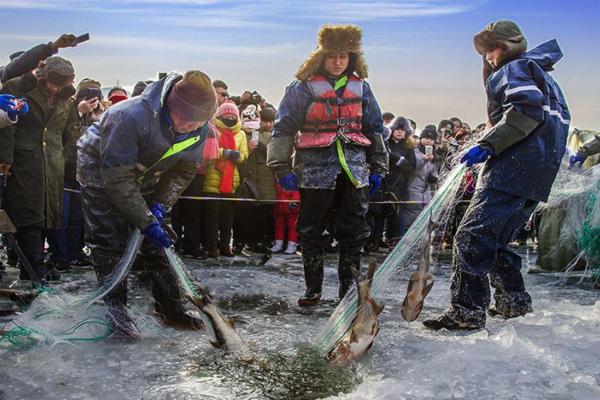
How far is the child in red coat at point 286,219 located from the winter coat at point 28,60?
164 inches

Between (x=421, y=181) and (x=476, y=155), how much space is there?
6.24m

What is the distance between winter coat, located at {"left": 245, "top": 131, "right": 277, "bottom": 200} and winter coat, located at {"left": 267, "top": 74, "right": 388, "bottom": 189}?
356 centimetres

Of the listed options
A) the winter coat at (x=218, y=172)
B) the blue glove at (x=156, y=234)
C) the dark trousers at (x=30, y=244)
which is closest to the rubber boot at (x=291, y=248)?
the winter coat at (x=218, y=172)

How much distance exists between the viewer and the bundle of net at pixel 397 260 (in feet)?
13.3

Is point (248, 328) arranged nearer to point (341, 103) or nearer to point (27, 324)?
point (27, 324)

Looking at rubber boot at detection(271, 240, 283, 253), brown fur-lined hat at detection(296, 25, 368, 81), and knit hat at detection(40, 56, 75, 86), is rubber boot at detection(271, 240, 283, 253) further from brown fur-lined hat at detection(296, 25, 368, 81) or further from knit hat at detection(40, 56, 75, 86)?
brown fur-lined hat at detection(296, 25, 368, 81)

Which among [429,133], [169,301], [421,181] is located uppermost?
[429,133]

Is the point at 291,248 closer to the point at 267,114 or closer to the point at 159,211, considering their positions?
the point at 267,114

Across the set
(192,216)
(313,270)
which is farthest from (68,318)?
(192,216)

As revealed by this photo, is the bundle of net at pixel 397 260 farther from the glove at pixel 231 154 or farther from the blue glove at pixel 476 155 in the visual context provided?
the glove at pixel 231 154

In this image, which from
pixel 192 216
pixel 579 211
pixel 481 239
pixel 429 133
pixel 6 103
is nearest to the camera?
pixel 481 239

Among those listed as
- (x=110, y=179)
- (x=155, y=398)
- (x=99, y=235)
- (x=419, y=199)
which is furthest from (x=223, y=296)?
(x=419, y=199)

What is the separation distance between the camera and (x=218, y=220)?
29.2 feet

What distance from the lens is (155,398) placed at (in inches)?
128
